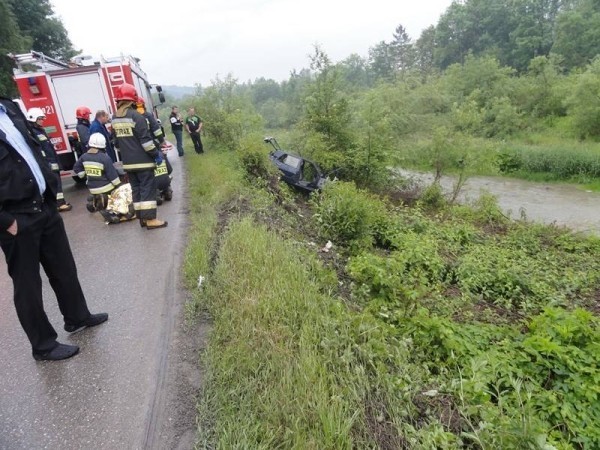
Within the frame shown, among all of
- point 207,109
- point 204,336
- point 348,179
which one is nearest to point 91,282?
point 204,336

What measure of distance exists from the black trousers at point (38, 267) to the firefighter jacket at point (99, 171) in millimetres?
3530

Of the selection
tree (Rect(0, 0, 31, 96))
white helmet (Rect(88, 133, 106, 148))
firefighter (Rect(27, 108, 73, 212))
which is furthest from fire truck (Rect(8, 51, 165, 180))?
tree (Rect(0, 0, 31, 96))

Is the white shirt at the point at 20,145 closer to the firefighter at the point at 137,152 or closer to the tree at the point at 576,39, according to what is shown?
the firefighter at the point at 137,152

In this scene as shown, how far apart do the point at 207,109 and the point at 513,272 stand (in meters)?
12.7

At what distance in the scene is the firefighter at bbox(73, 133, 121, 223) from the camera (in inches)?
243

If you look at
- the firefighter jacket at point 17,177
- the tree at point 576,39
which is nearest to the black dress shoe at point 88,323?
the firefighter jacket at point 17,177

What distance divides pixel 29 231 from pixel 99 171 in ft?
12.7

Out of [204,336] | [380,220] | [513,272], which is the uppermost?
[204,336]

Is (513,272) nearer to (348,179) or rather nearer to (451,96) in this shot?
(348,179)

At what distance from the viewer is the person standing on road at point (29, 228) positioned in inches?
102

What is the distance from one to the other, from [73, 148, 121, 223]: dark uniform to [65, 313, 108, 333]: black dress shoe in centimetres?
315

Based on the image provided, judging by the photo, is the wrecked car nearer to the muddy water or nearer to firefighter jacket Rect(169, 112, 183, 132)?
firefighter jacket Rect(169, 112, 183, 132)

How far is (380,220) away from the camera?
7836 millimetres

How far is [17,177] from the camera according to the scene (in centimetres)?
262
